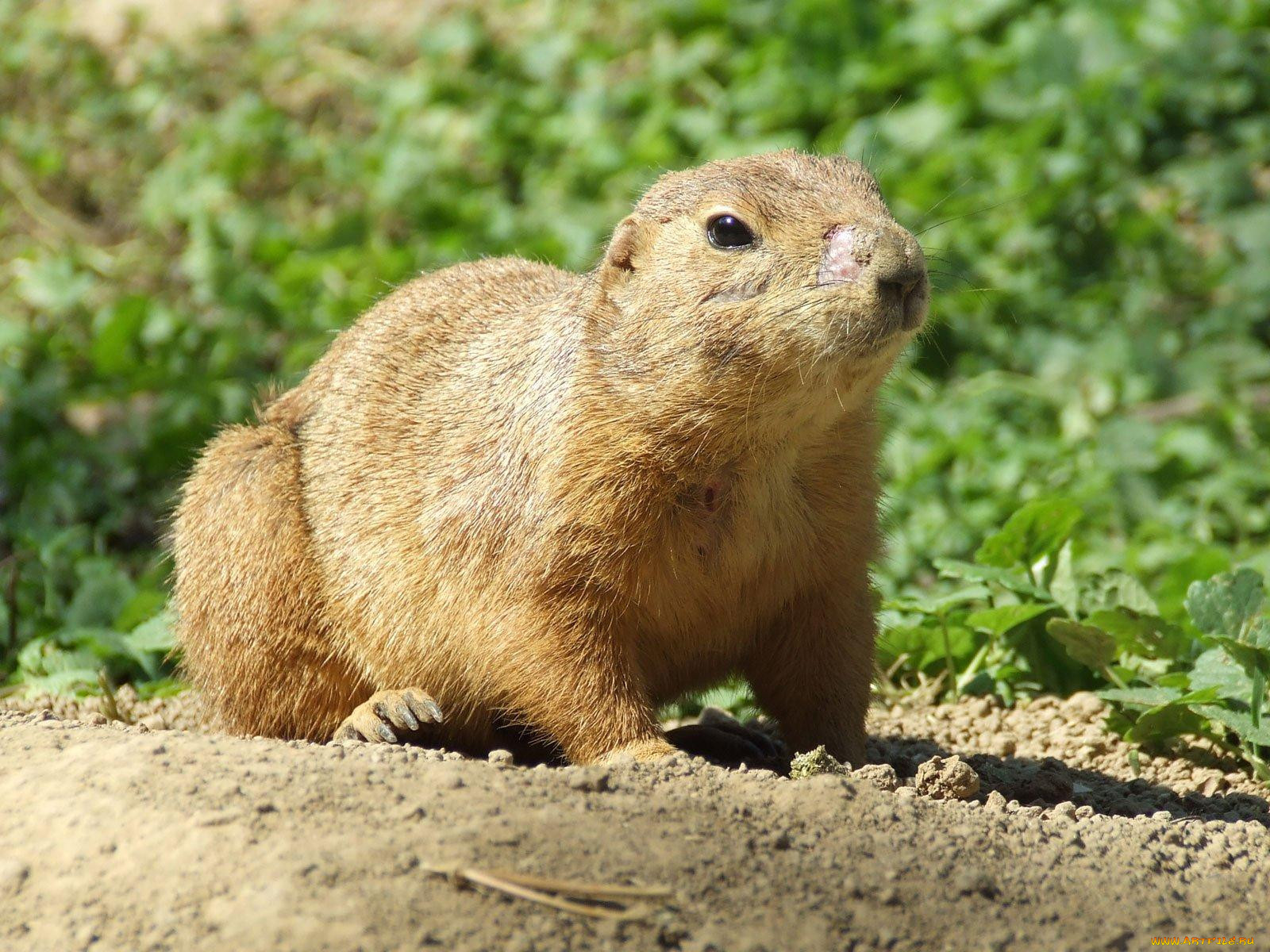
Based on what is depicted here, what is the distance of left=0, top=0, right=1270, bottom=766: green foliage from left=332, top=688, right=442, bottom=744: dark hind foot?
5.59ft

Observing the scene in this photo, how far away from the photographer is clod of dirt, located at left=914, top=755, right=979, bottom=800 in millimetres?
4301

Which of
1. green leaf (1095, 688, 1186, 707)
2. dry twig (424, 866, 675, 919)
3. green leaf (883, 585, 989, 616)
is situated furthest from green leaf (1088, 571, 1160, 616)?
dry twig (424, 866, 675, 919)

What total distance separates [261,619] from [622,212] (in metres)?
5.08

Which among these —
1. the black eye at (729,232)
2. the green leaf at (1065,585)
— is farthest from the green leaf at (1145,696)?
the black eye at (729,232)

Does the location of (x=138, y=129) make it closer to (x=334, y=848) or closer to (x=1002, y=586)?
(x=1002, y=586)

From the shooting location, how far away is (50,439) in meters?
8.39

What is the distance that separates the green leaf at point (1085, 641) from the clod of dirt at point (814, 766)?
140 centimetres

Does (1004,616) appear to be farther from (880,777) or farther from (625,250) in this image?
(625,250)

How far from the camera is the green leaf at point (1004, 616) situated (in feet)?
18.5

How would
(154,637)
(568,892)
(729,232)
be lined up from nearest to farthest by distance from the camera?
1. (568,892)
2. (729,232)
3. (154,637)

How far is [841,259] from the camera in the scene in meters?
4.19

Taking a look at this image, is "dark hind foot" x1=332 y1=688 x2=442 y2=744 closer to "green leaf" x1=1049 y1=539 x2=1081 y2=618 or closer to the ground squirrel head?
the ground squirrel head

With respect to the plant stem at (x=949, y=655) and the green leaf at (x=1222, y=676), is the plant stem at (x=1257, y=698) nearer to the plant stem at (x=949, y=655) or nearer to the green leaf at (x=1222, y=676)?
the green leaf at (x=1222, y=676)

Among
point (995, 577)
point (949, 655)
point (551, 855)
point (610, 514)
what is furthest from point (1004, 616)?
point (551, 855)
